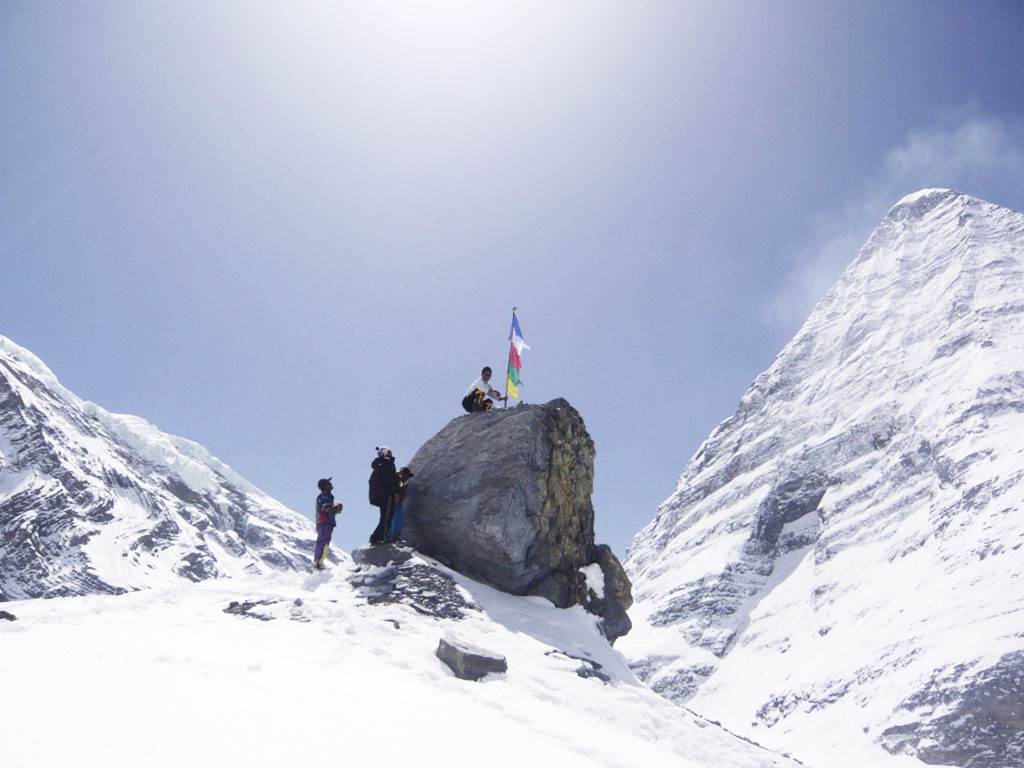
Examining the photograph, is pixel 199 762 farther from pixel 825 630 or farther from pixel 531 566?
pixel 825 630

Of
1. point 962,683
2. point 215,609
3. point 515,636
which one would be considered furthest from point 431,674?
point 962,683

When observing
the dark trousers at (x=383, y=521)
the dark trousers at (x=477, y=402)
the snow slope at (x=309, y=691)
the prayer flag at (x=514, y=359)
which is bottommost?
the snow slope at (x=309, y=691)

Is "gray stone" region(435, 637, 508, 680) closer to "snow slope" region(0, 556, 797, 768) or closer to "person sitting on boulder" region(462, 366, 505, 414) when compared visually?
"snow slope" region(0, 556, 797, 768)

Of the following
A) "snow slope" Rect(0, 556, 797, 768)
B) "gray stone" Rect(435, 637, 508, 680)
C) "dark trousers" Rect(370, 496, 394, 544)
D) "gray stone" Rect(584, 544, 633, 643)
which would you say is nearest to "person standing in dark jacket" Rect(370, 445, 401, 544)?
"dark trousers" Rect(370, 496, 394, 544)

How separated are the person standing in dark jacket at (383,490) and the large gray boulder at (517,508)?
3.64 feet

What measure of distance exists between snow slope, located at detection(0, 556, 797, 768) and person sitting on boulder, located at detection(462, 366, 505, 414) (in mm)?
7050

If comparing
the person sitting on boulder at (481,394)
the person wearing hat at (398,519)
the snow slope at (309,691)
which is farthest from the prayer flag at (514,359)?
the snow slope at (309,691)

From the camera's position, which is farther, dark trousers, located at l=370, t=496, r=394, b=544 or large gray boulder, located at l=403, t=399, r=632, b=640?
dark trousers, located at l=370, t=496, r=394, b=544

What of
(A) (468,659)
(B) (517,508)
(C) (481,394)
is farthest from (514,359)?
(A) (468,659)

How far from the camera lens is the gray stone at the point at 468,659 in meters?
10.3

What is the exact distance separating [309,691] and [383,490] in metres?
10.6

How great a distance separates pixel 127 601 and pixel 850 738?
531 feet

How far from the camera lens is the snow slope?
5648 millimetres

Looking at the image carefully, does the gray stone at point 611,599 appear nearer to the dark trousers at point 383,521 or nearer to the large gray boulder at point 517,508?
the large gray boulder at point 517,508
